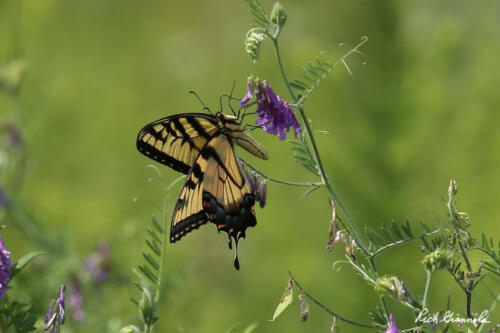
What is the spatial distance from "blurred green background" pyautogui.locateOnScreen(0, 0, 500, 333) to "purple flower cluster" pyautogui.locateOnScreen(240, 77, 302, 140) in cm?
70

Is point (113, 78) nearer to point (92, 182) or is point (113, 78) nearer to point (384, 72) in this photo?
point (92, 182)

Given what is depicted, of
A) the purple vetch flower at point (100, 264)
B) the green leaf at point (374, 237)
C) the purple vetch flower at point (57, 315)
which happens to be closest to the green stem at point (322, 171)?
the green leaf at point (374, 237)

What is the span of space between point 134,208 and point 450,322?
3.89 metres

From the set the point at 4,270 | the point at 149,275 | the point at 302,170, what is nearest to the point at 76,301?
the point at 149,275

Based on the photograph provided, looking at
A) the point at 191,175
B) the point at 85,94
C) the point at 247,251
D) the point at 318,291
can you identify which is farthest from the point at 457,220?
the point at 85,94

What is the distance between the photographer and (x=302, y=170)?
4.55 metres

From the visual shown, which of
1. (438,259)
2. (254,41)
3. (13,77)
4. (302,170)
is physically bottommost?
(438,259)

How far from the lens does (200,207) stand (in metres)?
2.04

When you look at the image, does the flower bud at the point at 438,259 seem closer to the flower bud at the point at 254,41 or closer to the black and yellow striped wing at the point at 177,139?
the flower bud at the point at 254,41

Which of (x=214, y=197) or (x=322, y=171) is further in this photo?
(x=214, y=197)

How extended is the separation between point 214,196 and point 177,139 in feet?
0.65

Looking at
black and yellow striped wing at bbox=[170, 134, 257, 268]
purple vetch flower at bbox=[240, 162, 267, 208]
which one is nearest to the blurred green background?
black and yellow striped wing at bbox=[170, 134, 257, 268]

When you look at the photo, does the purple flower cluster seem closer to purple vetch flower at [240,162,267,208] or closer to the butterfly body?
purple vetch flower at [240,162,267,208]

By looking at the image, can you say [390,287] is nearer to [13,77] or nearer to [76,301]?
[76,301]
